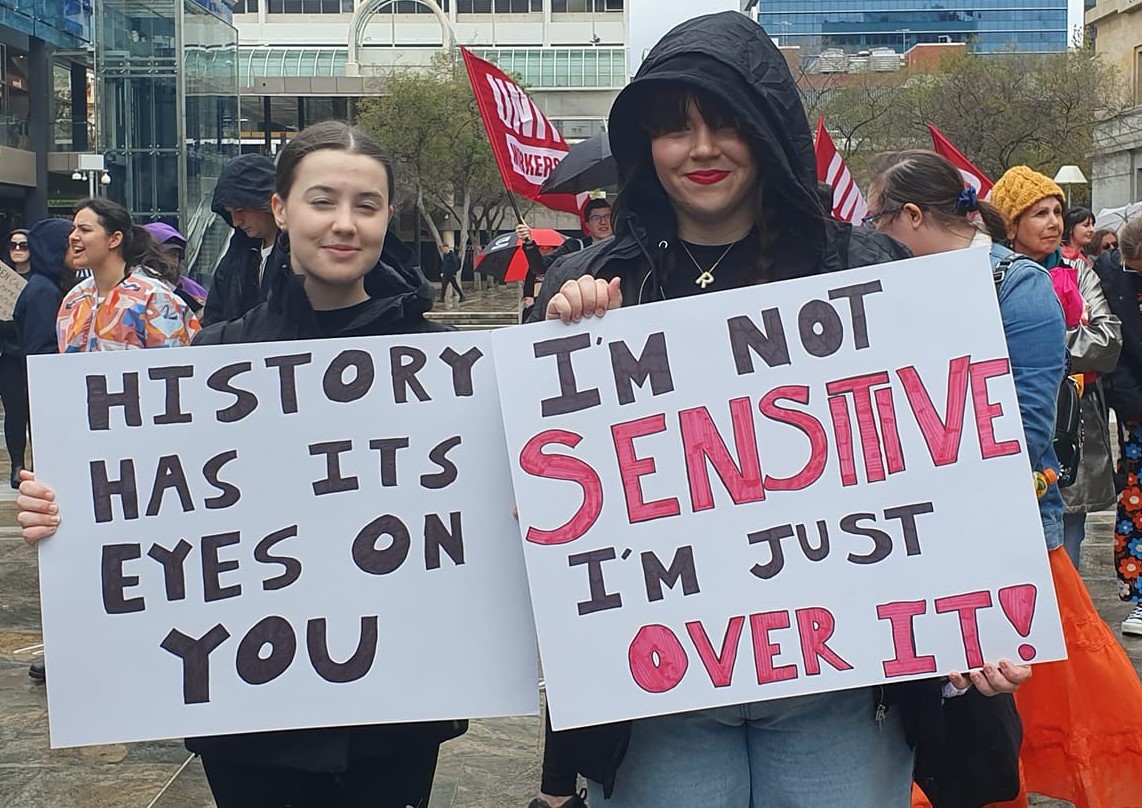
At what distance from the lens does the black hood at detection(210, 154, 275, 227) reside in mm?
4805

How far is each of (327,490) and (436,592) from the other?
25cm

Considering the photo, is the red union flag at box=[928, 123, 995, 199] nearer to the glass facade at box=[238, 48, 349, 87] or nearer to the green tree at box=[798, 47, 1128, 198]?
the green tree at box=[798, 47, 1128, 198]

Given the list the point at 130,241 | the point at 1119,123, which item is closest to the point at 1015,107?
the point at 1119,123

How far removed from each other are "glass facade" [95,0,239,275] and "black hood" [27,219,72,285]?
986 cm

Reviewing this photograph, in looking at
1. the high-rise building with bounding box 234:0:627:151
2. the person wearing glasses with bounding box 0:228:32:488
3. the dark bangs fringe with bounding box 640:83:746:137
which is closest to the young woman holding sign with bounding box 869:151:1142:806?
the dark bangs fringe with bounding box 640:83:746:137

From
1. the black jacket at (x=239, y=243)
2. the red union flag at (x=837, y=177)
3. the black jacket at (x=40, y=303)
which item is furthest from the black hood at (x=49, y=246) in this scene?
the red union flag at (x=837, y=177)

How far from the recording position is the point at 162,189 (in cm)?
1859

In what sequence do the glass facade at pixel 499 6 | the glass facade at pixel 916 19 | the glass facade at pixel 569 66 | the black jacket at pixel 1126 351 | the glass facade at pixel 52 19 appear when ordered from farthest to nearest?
the glass facade at pixel 916 19, the glass facade at pixel 499 6, the glass facade at pixel 569 66, the glass facade at pixel 52 19, the black jacket at pixel 1126 351

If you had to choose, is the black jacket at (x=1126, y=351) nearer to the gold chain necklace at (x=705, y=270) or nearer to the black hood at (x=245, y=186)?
the black hood at (x=245, y=186)

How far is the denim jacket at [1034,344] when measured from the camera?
2844mm

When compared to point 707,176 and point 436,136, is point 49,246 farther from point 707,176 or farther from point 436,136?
point 436,136

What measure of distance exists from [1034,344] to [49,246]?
598 centimetres

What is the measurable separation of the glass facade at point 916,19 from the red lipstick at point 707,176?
160 meters

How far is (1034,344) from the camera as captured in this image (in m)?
2.90
